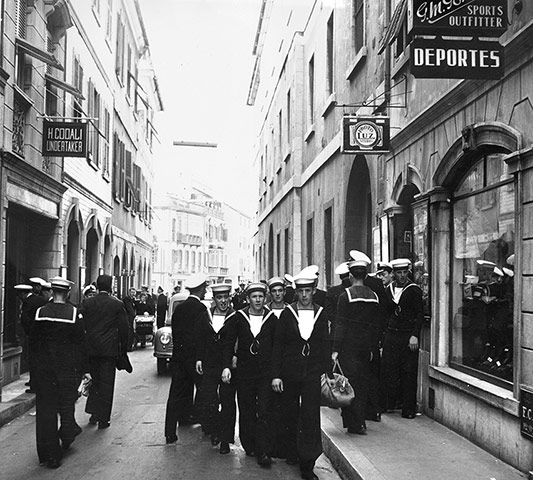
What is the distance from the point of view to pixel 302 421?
7.11 metres

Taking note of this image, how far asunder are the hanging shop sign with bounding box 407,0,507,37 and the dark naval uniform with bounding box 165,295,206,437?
3.96m

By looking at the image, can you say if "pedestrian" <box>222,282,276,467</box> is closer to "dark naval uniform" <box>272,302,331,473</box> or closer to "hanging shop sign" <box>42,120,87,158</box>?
"dark naval uniform" <box>272,302,331,473</box>

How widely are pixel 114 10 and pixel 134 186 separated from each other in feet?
26.6

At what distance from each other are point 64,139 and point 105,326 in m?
5.75

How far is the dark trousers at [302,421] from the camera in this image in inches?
273

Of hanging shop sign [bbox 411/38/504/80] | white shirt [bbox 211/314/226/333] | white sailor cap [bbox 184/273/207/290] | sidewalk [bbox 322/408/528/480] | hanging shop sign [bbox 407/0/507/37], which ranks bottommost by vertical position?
sidewalk [bbox 322/408/528/480]

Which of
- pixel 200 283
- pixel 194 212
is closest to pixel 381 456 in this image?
pixel 200 283

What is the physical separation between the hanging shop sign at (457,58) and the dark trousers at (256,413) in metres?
3.40

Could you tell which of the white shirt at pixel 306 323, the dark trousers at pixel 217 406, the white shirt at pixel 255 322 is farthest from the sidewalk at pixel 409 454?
the white shirt at pixel 255 322

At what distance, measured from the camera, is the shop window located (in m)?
7.51

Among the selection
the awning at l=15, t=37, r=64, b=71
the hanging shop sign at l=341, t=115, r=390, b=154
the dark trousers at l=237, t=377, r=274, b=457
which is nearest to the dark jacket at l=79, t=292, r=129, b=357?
the dark trousers at l=237, t=377, r=274, b=457

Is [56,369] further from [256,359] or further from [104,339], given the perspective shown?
[256,359]

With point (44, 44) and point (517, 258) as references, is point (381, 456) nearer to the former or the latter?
point (517, 258)

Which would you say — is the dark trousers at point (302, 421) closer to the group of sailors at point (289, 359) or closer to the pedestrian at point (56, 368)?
the group of sailors at point (289, 359)
